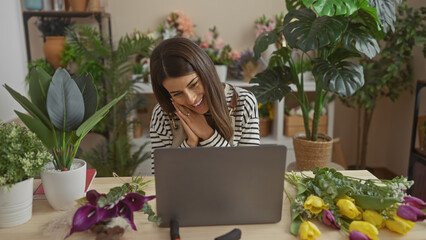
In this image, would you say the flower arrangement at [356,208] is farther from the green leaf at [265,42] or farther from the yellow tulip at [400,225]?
the green leaf at [265,42]

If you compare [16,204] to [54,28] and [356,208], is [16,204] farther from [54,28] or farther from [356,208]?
[54,28]

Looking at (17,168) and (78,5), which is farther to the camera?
(78,5)

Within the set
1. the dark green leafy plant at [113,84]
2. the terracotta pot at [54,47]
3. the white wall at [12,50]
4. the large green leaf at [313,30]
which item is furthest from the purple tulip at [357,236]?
the terracotta pot at [54,47]

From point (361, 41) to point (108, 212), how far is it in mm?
1590

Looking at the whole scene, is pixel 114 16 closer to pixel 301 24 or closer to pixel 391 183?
pixel 301 24

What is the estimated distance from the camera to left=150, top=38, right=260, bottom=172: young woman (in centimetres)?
115

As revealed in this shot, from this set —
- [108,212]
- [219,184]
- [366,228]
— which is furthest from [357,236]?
[108,212]

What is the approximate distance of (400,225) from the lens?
0.79m

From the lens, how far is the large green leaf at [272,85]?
2.02 meters

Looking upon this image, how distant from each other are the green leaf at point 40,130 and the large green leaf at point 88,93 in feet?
0.31

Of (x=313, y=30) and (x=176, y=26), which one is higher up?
(x=176, y=26)

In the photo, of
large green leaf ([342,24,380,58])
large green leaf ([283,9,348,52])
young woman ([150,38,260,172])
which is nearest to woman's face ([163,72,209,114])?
young woman ([150,38,260,172])

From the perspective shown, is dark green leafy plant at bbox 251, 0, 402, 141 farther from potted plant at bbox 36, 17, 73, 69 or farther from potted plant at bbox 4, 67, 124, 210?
potted plant at bbox 36, 17, 73, 69

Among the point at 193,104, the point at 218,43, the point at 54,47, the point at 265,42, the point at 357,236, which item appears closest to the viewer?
the point at 357,236
